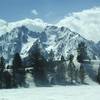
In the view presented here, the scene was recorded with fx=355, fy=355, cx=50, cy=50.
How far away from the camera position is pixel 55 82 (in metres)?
178

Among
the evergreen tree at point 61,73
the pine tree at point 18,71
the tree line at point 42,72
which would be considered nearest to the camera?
the pine tree at point 18,71

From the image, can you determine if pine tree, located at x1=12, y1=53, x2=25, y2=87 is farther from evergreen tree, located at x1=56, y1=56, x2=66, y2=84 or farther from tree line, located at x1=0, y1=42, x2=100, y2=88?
evergreen tree, located at x1=56, y1=56, x2=66, y2=84

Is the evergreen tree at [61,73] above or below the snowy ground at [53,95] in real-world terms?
above

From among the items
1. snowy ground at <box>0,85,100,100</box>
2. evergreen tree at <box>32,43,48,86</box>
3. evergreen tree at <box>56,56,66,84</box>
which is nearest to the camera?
snowy ground at <box>0,85,100,100</box>

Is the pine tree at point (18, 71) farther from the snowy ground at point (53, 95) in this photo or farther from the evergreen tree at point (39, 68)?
the snowy ground at point (53, 95)

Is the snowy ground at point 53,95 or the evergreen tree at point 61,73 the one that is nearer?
the snowy ground at point 53,95

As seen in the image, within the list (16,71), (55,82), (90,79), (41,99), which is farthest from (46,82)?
(41,99)

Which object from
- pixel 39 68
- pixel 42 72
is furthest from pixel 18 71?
pixel 42 72

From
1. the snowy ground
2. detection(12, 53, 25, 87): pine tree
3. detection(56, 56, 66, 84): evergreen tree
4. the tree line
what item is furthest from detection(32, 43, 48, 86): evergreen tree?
the snowy ground

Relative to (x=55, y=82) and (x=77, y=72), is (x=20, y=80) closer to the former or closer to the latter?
(x=55, y=82)

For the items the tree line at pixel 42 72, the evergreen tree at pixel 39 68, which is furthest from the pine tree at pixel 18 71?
the evergreen tree at pixel 39 68

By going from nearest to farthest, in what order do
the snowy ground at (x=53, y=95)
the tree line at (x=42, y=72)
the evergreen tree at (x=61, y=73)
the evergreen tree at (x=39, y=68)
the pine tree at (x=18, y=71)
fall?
the snowy ground at (x=53, y=95) < the pine tree at (x=18, y=71) < the tree line at (x=42, y=72) < the evergreen tree at (x=39, y=68) < the evergreen tree at (x=61, y=73)

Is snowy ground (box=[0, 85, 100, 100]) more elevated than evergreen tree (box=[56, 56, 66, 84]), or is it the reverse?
evergreen tree (box=[56, 56, 66, 84])

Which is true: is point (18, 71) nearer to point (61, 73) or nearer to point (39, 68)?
point (39, 68)
